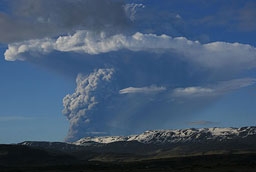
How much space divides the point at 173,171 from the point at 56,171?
180 ft

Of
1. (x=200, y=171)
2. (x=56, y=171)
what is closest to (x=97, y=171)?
(x=56, y=171)

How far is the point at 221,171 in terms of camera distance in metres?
135

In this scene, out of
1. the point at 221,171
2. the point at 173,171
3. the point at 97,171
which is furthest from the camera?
the point at 97,171

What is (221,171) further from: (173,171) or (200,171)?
(173,171)

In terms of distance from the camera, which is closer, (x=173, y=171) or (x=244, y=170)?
(x=244, y=170)

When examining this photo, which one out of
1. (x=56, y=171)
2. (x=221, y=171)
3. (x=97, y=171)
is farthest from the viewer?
(x=56, y=171)

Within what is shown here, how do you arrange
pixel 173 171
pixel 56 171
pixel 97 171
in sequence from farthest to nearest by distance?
pixel 56 171, pixel 97 171, pixel 173 171

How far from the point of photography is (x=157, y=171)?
152m

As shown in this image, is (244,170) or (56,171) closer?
(244,170)

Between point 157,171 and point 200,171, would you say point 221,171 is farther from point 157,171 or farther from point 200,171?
point 157,171

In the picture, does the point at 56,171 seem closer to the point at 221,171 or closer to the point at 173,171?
the point at 173,171

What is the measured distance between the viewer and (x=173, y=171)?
15025 centimetres

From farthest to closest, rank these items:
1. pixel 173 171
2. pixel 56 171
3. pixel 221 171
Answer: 1. pixel 56 171
2. pixel 173 171
3. pixel 221 171

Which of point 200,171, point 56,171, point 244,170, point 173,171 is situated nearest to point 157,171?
point 173,171
